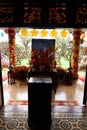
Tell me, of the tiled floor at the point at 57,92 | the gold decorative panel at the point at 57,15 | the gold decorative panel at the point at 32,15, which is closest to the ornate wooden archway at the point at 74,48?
the tiled floor at the point at 57,92

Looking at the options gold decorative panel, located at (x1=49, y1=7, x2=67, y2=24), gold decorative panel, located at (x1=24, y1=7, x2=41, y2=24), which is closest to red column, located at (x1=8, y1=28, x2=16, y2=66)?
gold decorative panel, located at (x1=24, y1=7, x2=41, y2=24)

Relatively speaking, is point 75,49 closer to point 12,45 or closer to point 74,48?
point 74,48

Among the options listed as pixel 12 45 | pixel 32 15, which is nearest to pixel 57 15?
pixel 32 15

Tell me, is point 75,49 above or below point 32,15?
below

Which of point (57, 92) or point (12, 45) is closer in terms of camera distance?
point (57, 92)

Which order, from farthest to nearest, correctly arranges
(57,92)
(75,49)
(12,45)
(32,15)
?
(12,45) < (75,49) < (57,92) < (32,15)

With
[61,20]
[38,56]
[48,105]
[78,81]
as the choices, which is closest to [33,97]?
[48,105]

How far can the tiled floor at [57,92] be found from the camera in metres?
6.41

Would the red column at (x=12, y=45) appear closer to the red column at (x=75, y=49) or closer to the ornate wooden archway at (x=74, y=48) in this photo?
the ornate wooden archway at (x=74, y=48)

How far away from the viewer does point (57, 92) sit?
23.0ft

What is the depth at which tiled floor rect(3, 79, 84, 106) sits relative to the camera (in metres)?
6.41

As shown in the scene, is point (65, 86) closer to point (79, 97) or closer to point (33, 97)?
point (79, 97)

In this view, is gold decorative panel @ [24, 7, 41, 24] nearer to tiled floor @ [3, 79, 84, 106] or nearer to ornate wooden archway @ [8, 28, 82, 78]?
tiled floor @ [3, 79, 84, 106]

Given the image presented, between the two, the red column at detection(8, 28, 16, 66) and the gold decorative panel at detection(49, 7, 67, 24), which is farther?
the red column at detection(8, 28, 16, 66)
